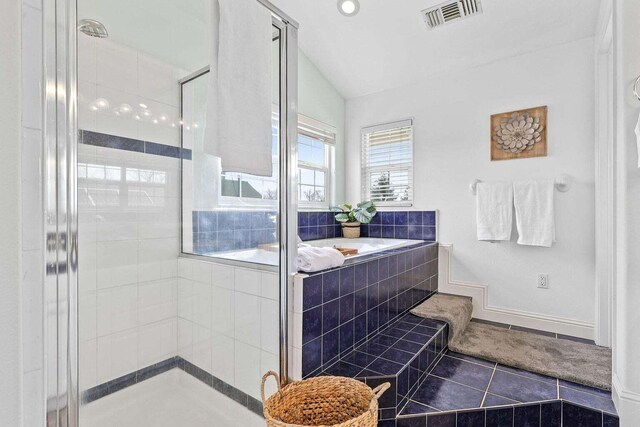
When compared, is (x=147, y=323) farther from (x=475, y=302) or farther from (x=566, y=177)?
(x=566, y=177)

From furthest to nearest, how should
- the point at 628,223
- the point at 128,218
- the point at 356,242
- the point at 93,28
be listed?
the point at 356,242
the point at 128,218
the point at 628,223
the point at 93,28

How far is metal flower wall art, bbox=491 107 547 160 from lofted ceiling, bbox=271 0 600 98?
1.70 ft

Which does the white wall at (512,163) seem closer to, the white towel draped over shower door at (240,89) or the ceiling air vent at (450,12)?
the ceiling air vent at (450,12)

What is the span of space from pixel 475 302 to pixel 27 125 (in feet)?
10.0

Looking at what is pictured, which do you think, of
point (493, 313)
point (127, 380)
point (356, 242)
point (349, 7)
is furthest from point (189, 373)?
point (349, 7)

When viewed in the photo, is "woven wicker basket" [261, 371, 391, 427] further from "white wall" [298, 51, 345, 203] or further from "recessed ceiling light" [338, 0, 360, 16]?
"recessed ceiling light" [338, 0, 360, 16]

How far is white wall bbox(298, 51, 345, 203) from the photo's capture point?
299 centimetres

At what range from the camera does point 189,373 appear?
169 centimetres

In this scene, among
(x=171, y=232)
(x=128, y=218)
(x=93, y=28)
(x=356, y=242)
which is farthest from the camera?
(x=356, y=242)

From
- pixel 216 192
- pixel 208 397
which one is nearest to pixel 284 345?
pixel 208 397

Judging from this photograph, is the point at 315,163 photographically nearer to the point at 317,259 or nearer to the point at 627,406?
the point at 317,259

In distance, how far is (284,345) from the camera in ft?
4.80

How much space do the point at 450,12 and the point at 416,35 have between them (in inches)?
12.5

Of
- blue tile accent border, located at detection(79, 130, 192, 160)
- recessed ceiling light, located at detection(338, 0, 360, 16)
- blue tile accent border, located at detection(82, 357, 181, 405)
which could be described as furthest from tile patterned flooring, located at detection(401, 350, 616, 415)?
recessed ceiling light, located at detection(338, 0, 360, 16)
